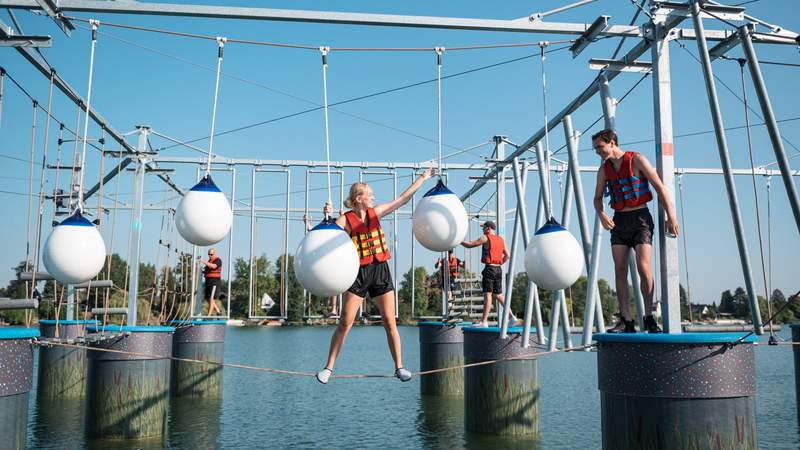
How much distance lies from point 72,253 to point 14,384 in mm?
1406

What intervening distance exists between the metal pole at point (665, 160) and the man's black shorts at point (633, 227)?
0.13 metres

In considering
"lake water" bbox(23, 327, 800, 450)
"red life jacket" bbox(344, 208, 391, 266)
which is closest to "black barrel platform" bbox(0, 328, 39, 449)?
"red life jacket" bbox(344, 208, 391, 266)

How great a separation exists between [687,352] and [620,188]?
1843mm

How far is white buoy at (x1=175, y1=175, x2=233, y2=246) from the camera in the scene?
669cm

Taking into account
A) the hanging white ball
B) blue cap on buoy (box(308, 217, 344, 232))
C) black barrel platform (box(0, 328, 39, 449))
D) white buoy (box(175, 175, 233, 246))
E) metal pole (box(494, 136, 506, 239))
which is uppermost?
metal pole (box(494, 136, 506, 239))

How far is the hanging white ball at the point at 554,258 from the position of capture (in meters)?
6.69

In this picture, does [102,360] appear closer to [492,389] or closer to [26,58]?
[26,58]

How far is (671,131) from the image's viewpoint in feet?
20.7

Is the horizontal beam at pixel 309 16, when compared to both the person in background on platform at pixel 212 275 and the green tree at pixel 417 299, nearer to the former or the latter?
the person in background on platform at pixel 212 275

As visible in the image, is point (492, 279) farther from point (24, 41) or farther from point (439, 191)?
point (24, 41)

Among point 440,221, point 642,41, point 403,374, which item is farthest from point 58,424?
point 642,41

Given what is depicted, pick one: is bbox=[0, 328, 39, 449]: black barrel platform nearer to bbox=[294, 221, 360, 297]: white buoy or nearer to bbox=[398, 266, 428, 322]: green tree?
bbox=[294, 221, 360, 297]: white buoy

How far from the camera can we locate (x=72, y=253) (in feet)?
22.7

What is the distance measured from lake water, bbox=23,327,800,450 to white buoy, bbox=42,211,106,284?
4.82 meters
